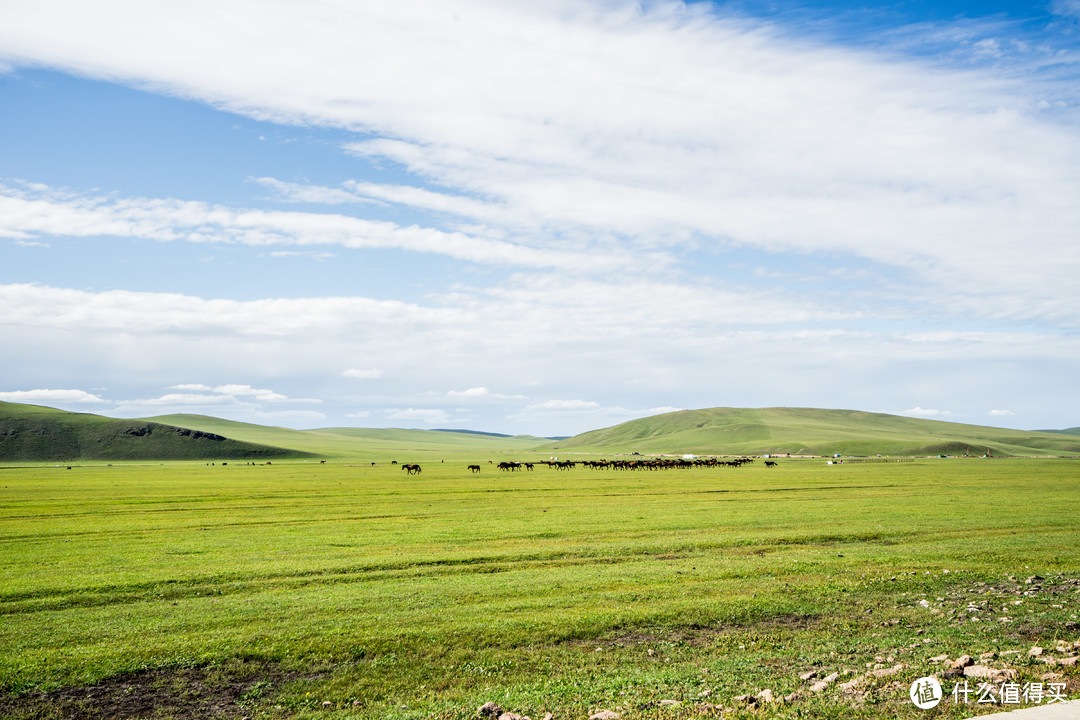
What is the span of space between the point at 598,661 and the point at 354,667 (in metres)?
4.69

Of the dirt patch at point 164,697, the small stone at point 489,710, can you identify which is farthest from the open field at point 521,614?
the small stone at point 489,710

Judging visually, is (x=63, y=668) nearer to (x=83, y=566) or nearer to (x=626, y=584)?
(x=83, y=566)

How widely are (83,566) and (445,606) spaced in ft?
45.9

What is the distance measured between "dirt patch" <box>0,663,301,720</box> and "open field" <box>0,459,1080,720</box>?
0.15 feet

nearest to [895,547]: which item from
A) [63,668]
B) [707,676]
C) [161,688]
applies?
[707,676]

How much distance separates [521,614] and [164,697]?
7.33 metres

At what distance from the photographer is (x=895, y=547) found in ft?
78.1

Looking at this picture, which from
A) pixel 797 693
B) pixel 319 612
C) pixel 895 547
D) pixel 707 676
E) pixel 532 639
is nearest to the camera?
pixel 797 693

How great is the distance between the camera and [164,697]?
11.1 metres

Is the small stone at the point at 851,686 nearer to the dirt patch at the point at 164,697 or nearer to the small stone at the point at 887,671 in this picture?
the small stone at the point at 887,671

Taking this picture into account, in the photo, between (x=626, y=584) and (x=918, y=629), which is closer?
(x=918, y=629)

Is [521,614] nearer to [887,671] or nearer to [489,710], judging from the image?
[489,710]

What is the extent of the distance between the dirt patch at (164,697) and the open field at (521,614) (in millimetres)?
45

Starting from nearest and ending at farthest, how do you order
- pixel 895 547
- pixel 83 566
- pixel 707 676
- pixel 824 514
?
pixel 707 676 → pixel 83 566 → pixel 895 547 → pixel 824 514
